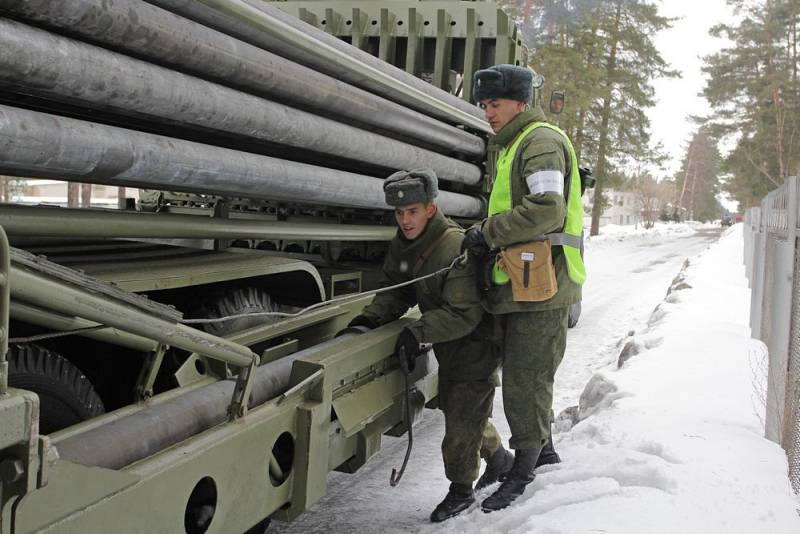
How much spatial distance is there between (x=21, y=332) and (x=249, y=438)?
0.74 metres

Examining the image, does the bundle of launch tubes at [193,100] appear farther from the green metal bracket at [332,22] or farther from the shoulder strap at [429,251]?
the green metal bracket at [332,22]

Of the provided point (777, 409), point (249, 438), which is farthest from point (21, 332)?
point (777, 409)

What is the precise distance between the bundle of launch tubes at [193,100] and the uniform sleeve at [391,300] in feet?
1.39

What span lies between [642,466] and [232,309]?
188 cm

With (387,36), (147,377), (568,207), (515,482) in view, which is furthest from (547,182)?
(387,36)

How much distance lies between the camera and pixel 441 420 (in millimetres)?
5309

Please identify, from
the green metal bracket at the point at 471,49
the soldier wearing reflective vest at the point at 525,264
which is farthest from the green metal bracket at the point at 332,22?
the soldier wearing reflective vest at the point at 525,264

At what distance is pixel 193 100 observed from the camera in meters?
2.16

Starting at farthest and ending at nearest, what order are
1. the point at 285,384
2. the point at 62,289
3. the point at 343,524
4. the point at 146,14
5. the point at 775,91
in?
the point at 775,91 → the point at 343,524 → the point at 285,384 → the point at 146,14 → the point at 62,289

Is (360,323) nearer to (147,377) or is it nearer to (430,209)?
(430,209)

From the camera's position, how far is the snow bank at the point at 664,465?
2.82m

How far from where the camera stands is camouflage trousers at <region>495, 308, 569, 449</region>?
333cm

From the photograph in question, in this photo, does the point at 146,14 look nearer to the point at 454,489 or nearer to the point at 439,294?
the point at 439,294

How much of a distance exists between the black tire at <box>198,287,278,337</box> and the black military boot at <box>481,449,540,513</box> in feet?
4.17
